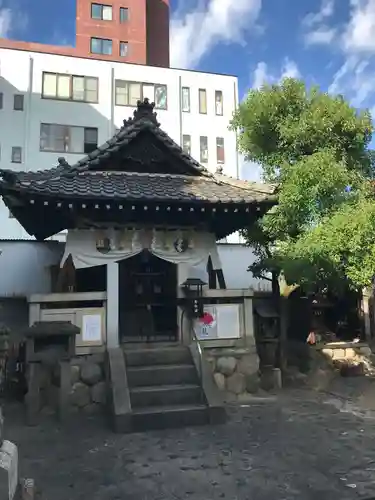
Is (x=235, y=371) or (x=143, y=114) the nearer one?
(x=235, y=371)

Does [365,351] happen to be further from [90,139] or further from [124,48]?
[124,48]

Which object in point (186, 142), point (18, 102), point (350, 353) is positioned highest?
point (18, 102)

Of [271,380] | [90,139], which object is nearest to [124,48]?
[90,139]

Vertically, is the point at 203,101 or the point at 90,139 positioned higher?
the point at 203,101

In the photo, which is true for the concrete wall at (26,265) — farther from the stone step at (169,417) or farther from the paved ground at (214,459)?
the stone step at (169,417)

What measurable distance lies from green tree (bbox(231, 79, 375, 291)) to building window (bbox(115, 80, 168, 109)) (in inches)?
728

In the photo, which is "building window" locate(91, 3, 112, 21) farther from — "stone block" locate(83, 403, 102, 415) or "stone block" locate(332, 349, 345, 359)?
"stone block" locate(83, 403, 102, 415)

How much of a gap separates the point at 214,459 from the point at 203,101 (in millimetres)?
29179

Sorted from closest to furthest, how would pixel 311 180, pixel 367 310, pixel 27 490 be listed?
pixel 27 490 → pixel 311 180 → pixel 367 310

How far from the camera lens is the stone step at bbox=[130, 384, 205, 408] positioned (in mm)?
9305

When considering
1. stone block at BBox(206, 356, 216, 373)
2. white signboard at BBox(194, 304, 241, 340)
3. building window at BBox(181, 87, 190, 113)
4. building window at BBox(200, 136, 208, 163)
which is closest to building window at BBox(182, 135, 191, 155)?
building window at BBox(200, 136, 208, 163)

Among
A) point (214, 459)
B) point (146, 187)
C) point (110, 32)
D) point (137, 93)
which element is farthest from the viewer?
point (110, 32)

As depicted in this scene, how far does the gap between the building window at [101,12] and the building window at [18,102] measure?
12.4m

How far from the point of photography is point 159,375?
32.8ft
